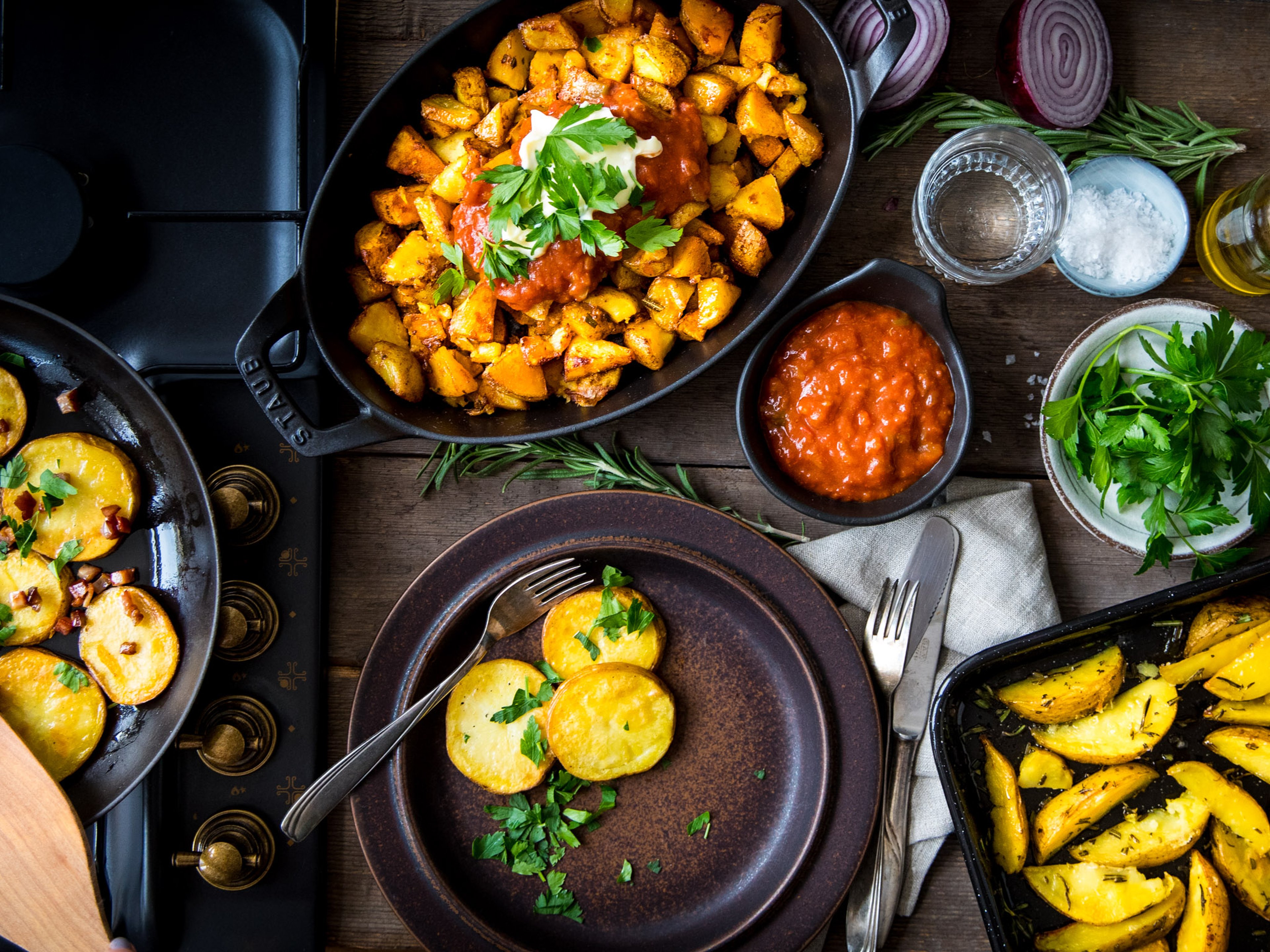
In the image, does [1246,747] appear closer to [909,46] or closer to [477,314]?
[909,46]

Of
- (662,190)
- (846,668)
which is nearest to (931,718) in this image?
(846,668)

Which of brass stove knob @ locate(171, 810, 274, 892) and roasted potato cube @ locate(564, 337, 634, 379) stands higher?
roasted potato cube @ locate(564, 337, 634, 379)

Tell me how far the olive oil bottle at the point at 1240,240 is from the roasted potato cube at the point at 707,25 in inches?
52.2

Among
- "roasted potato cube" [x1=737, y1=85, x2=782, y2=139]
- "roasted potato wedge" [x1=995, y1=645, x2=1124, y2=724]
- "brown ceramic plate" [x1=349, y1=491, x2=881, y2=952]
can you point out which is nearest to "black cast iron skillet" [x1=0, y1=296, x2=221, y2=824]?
"brown ceramic plate" [x1=349, y1=491, x2=881, y2=952]

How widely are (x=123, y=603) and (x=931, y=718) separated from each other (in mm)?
1917

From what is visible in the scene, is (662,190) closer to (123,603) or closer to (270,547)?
(270,547)

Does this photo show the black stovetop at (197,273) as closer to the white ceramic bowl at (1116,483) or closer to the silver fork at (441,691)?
the silver fork at (441,691)

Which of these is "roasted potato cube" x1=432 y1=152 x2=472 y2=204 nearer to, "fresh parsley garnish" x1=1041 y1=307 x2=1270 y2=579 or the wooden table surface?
the wooden table surface

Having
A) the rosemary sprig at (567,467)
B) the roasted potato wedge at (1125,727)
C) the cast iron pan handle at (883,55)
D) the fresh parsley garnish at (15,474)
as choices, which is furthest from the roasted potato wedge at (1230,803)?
the fresh parsley garnish at (15,474)

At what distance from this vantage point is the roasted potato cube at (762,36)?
6.09 ft

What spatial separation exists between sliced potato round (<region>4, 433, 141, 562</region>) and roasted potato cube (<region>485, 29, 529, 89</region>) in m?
1.29

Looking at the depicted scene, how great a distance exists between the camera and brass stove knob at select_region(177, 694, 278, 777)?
6.51 feet

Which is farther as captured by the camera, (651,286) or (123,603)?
(123,603)

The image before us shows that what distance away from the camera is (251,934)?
209cm
